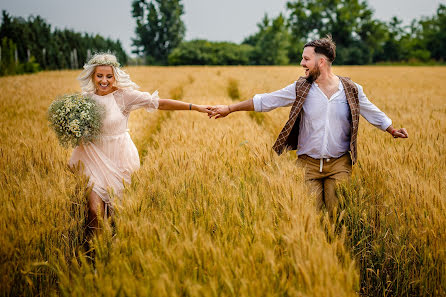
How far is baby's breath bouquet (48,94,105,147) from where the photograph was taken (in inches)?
96.6

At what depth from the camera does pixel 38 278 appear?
174cm

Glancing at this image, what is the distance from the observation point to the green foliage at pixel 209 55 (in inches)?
1997

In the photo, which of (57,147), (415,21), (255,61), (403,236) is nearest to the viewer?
(403,236)

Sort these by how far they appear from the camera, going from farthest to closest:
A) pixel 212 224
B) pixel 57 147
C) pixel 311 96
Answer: pixel 57 147, pixel 311 96, pixel 212 224

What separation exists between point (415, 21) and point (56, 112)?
3436 inches

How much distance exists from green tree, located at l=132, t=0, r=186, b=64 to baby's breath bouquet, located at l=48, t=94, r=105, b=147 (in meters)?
62.5

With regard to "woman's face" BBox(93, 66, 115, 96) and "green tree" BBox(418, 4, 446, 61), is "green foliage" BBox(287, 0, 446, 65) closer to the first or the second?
"green tree" BBox(418, 4, 446, 61)

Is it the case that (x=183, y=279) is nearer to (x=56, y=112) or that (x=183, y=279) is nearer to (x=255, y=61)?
(x=56, y=112)

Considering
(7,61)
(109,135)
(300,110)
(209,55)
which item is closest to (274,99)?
(300,110)

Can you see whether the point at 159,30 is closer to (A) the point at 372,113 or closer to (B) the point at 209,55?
(B) the point at 209,55

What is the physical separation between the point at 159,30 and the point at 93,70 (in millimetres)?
65634

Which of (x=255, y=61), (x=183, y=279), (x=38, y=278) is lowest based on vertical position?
(x=38, y=278)

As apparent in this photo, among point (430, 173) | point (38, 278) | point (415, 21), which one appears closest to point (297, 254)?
point (38, 278)

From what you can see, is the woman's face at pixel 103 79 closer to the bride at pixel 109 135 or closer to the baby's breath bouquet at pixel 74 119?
the bride at pixel 109 135
